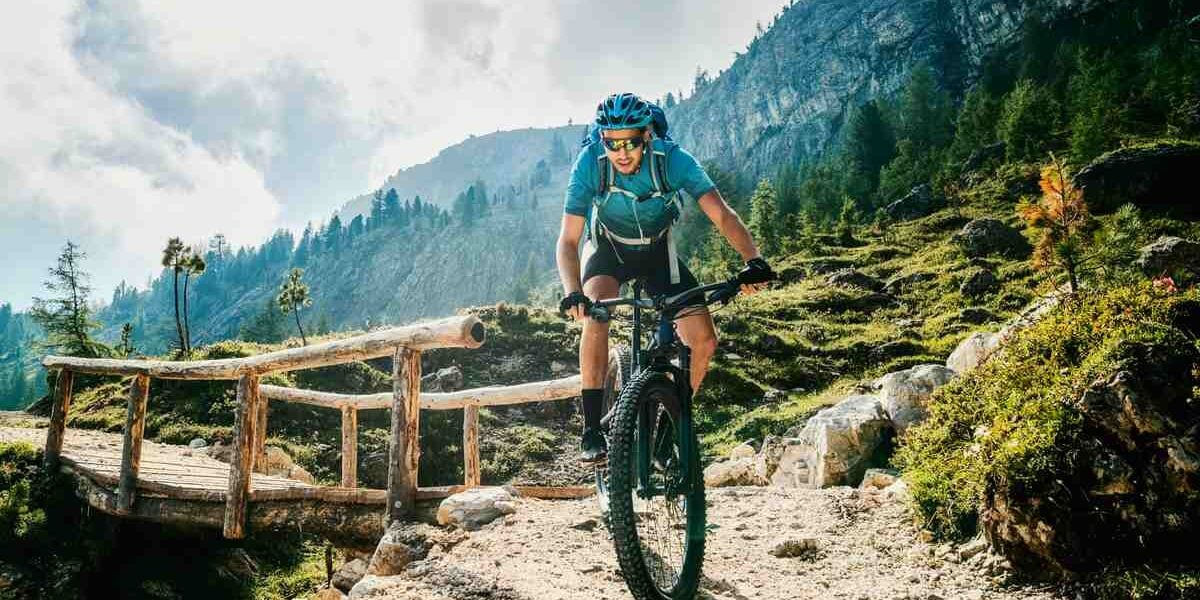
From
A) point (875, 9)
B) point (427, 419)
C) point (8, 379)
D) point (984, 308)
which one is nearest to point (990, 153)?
point (984, 308)

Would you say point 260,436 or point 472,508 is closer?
point 472,508

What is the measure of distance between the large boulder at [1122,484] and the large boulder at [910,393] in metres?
3.07

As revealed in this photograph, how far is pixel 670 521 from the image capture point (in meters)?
3.56

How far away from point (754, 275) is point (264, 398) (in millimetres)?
9508

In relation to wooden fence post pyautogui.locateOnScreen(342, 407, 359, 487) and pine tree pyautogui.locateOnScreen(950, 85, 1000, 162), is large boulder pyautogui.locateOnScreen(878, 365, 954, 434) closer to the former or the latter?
wooden fence post pyautogui.locateOnScreen(342, 407, 359, 487)

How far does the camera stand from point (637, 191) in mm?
4129

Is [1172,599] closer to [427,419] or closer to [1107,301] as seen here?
[1107,301]

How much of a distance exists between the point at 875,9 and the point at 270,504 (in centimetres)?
18781

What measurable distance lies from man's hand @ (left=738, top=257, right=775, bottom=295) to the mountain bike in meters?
0.07

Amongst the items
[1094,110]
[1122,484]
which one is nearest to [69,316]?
[1122,484]

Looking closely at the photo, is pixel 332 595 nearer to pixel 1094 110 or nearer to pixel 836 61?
pixel 1094 110

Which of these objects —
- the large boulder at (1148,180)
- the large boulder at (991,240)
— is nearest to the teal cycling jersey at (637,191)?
the large boulder at (991,240)

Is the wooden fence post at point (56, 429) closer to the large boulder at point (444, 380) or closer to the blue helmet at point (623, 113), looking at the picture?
the blue helmet at point (623, 113)

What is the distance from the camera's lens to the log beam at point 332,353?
5.02 metres
